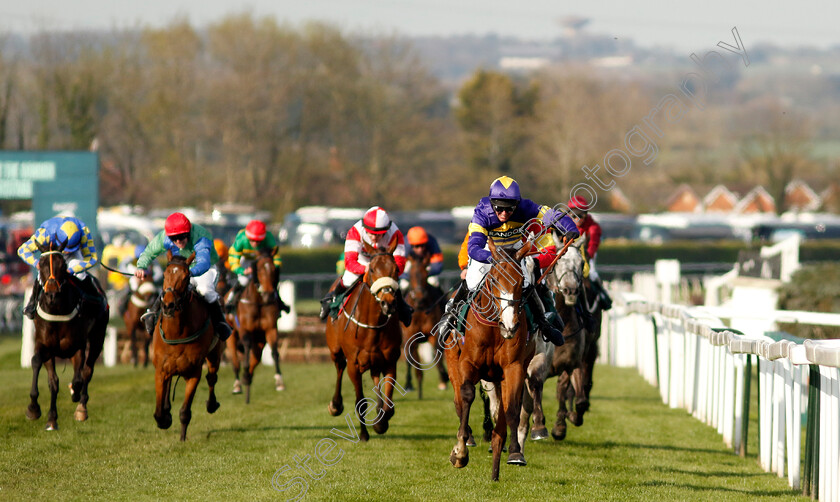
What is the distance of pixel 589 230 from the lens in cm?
Answer: 1096

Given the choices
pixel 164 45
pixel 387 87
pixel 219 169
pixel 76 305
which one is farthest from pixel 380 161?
pixel 76 305

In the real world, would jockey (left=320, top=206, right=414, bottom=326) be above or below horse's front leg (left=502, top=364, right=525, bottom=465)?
above

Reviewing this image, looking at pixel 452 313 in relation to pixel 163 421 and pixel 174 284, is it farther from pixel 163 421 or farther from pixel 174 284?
pixel 163 421

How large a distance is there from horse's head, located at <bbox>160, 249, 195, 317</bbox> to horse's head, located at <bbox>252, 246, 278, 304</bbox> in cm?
392

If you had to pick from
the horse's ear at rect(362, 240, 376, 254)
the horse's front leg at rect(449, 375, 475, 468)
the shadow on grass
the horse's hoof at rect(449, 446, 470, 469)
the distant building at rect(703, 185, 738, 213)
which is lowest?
the shadow on grass

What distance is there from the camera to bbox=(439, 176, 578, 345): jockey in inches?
311

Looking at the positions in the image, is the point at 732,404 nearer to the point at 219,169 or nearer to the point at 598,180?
the point at 598,180

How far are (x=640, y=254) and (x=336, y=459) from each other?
39.5 meters

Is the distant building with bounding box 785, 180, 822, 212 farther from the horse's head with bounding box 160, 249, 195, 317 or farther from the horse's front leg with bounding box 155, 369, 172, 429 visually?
the horse's head with bounding box 160, 249, 195, 317

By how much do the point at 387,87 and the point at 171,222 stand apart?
51.6 metres

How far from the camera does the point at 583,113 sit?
63438mm

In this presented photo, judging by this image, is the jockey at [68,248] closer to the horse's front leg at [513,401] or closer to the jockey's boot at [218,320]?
the jockey's boot at [218,320]

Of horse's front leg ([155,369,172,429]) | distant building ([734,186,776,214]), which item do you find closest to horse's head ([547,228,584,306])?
horse's front leg ([155,369,172,429])

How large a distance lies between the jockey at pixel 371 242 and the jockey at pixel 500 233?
146 centimetres
